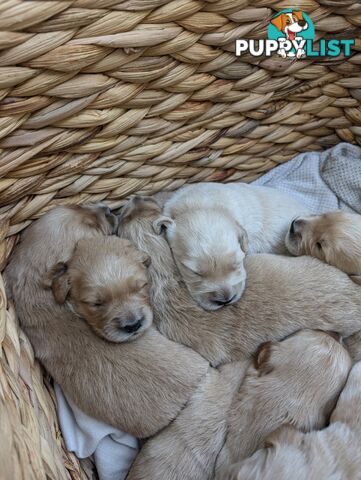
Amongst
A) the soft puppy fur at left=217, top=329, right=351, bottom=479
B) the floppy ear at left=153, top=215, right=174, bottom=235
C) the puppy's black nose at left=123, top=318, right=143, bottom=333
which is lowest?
the soft puppy fur at left=217, top=329, right=351, bottom=479

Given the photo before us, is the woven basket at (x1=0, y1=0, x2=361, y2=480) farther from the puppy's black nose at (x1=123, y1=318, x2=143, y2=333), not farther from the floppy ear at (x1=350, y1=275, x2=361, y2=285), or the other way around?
the floppy ear at (x1=350, y1=275, x2=361, y2=285)

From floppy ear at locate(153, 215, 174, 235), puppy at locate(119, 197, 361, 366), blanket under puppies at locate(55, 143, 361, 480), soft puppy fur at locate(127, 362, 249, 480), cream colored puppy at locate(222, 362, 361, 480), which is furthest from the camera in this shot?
blanket under puppies at locate(55, 143, 361, 480)

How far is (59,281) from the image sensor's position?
203cm

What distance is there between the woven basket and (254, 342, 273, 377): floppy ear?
68cm

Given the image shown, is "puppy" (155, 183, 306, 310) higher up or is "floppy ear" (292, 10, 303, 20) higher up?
"floppy ear" (292, 10, 303, 20)

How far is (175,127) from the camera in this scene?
7.36 feet

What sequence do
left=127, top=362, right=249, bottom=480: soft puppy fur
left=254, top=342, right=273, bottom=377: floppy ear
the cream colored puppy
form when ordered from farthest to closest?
left=254, top=342, right=273, bottom=377: floppy ear → left=127, top=362, right=249, bottom=480: soft puppy fur → the cream colored puppy

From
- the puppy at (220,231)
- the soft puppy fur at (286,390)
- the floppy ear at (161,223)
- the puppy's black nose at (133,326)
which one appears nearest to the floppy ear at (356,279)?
the soft puppy fur at (286,390)

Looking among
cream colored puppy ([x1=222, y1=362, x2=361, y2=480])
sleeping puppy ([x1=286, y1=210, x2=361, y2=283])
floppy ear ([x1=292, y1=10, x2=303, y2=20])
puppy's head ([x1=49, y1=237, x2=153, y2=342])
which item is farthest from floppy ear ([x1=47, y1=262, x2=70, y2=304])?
floppy ear ([x1=292, y1=10, x2=303, y2=20])

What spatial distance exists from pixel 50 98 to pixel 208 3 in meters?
0.60

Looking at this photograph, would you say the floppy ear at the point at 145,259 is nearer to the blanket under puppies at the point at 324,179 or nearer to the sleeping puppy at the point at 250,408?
the sleeping puppy at the point at 250,408

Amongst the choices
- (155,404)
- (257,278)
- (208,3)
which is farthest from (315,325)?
(208,3)

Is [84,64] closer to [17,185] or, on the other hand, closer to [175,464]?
[17,185]

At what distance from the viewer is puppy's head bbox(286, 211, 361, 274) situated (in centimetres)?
221
